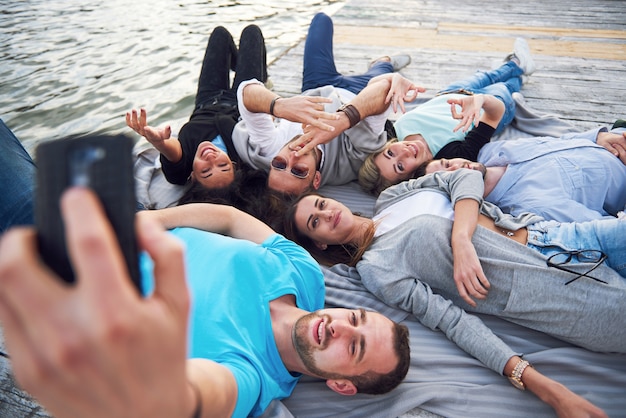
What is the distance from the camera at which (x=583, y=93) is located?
13.4 ft

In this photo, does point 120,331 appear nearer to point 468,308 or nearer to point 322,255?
point 468,308

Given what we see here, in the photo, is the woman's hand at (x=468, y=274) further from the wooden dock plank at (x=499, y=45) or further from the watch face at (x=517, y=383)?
the wooden dock plank at (x=499, y=45)

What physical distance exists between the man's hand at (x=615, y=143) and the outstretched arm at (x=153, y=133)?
2.80 metres

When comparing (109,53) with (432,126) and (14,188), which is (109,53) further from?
(432,126)

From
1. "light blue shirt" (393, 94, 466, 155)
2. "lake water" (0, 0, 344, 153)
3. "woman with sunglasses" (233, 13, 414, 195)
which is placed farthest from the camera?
"lake water" (0, 0, 344, 153)

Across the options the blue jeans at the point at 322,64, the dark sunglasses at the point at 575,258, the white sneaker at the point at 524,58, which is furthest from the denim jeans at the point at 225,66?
the dark sunglasses at the point at 575,258

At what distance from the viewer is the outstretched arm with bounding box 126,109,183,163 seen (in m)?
2.71

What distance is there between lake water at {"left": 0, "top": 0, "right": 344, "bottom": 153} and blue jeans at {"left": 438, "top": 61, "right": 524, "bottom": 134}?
261 cm

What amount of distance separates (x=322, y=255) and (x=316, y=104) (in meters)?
0.94

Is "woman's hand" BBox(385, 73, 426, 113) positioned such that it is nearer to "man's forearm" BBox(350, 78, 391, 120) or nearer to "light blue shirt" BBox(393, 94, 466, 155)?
"man's forearm" BBox(350, 78, 391, 120)

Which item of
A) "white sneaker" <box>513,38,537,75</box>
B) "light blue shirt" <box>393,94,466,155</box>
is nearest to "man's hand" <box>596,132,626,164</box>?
"light blue shirt" <box>393,94,466,155</box>

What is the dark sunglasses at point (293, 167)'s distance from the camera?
2732 millimetres

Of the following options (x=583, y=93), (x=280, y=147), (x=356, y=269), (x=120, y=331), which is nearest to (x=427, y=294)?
(x=356, y=269)

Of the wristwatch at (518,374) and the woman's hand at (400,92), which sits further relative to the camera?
the woman's hand at (400,92)
